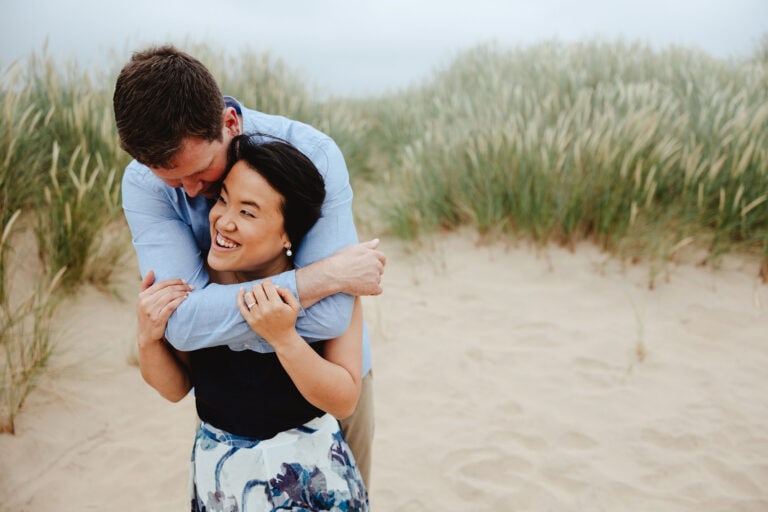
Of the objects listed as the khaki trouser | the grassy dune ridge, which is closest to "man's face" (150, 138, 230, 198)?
the khaki trouser

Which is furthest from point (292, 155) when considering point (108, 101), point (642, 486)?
point (108, 101)

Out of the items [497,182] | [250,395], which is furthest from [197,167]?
[497,182]

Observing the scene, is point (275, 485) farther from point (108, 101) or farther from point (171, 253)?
point (108, 101)

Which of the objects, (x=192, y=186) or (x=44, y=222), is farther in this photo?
(x=44, y=222)

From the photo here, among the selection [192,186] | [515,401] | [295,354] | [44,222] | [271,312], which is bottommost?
[515,401]

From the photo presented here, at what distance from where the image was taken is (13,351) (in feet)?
12.7

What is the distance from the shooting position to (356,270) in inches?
73.0

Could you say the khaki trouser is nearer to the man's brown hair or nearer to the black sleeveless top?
the black sleeveless top

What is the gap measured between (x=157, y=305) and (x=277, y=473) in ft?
1.95

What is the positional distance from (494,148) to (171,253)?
435 cm

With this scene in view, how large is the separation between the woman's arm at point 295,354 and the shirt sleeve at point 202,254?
0.09 m

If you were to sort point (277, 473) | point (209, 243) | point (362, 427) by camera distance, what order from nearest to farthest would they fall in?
point (277, 473) < point (209, 243) < point (362, 427)

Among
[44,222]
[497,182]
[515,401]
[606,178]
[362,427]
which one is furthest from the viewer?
[497,182]

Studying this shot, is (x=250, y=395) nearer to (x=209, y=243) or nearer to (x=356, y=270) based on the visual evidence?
(x=356, y=270)
